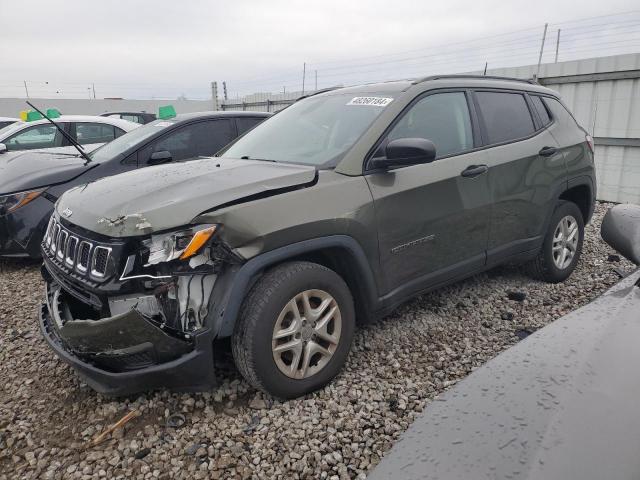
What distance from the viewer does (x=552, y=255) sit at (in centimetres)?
399

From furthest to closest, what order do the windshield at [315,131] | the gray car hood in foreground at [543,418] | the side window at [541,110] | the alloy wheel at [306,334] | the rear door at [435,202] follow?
the side window at [541,110]
the windshield at [315,131]
the rear door at [435,202]
the alloy wheel at [306,334]
the gray car hood in foreground at [543,418]

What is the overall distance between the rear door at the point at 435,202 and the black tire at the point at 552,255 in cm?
95

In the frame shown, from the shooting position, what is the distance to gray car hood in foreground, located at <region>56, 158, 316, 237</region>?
2131 millimetres

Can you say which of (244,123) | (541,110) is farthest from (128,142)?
(541,110)

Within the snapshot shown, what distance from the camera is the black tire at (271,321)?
220cm

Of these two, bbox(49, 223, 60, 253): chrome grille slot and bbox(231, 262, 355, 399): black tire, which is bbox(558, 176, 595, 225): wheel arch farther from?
bbox(49, 223, 60, 253): chrome grille slot

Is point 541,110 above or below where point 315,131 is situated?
above

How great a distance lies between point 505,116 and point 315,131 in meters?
1.55

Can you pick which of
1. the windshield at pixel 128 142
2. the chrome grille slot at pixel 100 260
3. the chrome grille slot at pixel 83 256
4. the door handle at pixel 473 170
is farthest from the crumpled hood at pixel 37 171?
the door handle at pixel 473 170

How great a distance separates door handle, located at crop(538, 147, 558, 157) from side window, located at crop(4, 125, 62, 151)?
6.82 meters

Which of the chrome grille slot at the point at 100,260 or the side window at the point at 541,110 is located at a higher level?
the side window at the point at 541,110

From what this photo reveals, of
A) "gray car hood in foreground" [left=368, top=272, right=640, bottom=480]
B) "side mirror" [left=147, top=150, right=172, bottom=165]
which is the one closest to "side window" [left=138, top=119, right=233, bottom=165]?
"side mirror" [left=147, top=150, right=172, bottom=165]

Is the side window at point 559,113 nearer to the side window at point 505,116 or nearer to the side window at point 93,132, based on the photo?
the side window at point 505,116

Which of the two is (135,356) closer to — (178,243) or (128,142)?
(178,243)
